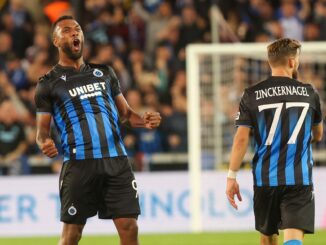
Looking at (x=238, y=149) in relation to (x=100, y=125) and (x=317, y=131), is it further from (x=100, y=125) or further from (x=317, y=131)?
(x=100, y=125)

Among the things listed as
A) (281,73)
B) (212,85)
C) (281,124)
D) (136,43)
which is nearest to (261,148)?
(281,124)

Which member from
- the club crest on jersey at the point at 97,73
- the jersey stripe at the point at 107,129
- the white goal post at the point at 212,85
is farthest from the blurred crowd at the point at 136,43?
the jersey stripe at the point at 107,129

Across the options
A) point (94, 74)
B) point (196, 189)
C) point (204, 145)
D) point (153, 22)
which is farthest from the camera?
point (153, 22)

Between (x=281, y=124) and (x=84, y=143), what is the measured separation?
136 cm

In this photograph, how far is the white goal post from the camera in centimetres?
1202

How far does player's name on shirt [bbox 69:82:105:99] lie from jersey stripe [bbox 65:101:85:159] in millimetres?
85

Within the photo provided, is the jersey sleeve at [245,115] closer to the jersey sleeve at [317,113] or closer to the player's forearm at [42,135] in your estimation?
the jersey sleeve at [317,113]

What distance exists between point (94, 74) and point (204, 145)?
19.9 ft

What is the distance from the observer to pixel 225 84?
1288cm

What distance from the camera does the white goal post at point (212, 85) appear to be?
39.4 ft

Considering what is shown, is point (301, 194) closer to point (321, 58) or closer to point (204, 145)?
point (204, 145)

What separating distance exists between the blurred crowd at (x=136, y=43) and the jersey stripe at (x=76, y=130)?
635cm

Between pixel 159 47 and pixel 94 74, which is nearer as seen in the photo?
pixel 94 74

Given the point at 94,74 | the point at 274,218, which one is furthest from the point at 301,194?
the point at 94,74
